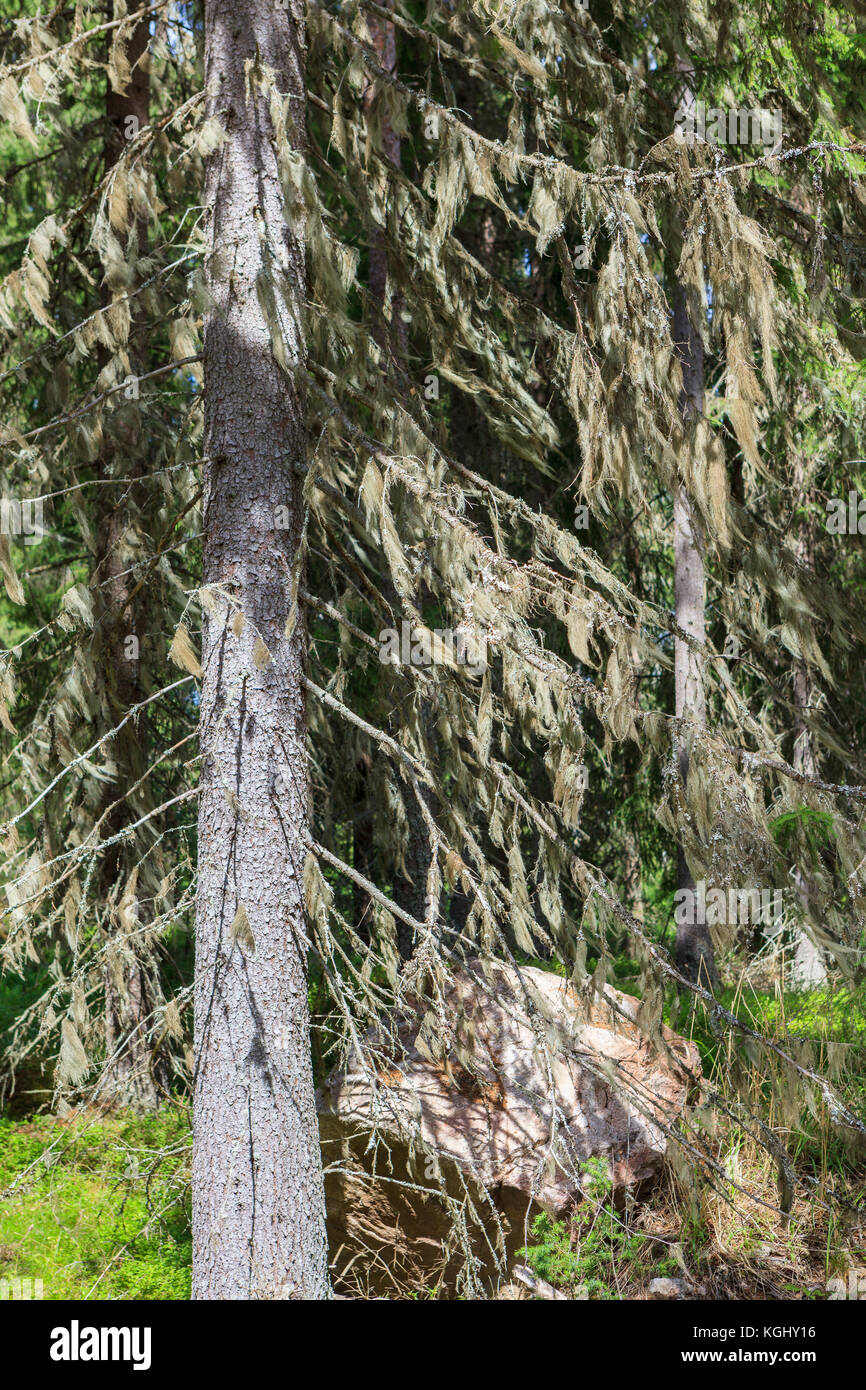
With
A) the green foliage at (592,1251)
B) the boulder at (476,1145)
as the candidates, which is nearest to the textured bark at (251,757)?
the boulder at (476,1145)

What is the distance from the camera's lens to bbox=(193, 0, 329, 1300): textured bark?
3.59m

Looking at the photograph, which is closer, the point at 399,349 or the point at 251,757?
the point at 251,757

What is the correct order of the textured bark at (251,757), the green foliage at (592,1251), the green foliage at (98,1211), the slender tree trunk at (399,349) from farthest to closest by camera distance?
1. the slender tree trunk at (399,349)
2. the green foliage at (98,1211)
3. the green foliage at (592,1251)
4. the textured bark at (251,757)

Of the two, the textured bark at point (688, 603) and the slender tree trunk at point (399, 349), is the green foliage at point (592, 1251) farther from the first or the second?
the textured bark at point (688, 603)

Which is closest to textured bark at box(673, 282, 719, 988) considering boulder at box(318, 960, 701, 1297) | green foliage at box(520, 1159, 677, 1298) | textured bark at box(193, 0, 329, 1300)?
boulder at box(318, 960, 701, 1297)

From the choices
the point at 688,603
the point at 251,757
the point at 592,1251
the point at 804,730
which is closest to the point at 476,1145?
the point at 592,1251

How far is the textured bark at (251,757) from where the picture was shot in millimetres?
3586

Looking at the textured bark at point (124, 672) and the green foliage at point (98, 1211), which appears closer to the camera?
the green foliage at point (98, 1211)

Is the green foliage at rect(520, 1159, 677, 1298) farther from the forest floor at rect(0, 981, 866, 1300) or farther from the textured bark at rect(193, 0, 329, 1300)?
the textured bark at rect(193, 0, 329, 1300)

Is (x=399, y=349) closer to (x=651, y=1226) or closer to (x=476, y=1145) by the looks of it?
(x=476, y=1145)

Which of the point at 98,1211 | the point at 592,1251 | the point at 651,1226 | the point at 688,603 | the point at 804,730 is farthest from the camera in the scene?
the point at 804,730

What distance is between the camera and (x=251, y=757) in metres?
3.77

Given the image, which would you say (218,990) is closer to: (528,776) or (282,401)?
(282,401)

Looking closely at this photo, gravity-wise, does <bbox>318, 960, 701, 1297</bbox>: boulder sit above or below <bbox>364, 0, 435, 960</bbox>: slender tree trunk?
below
